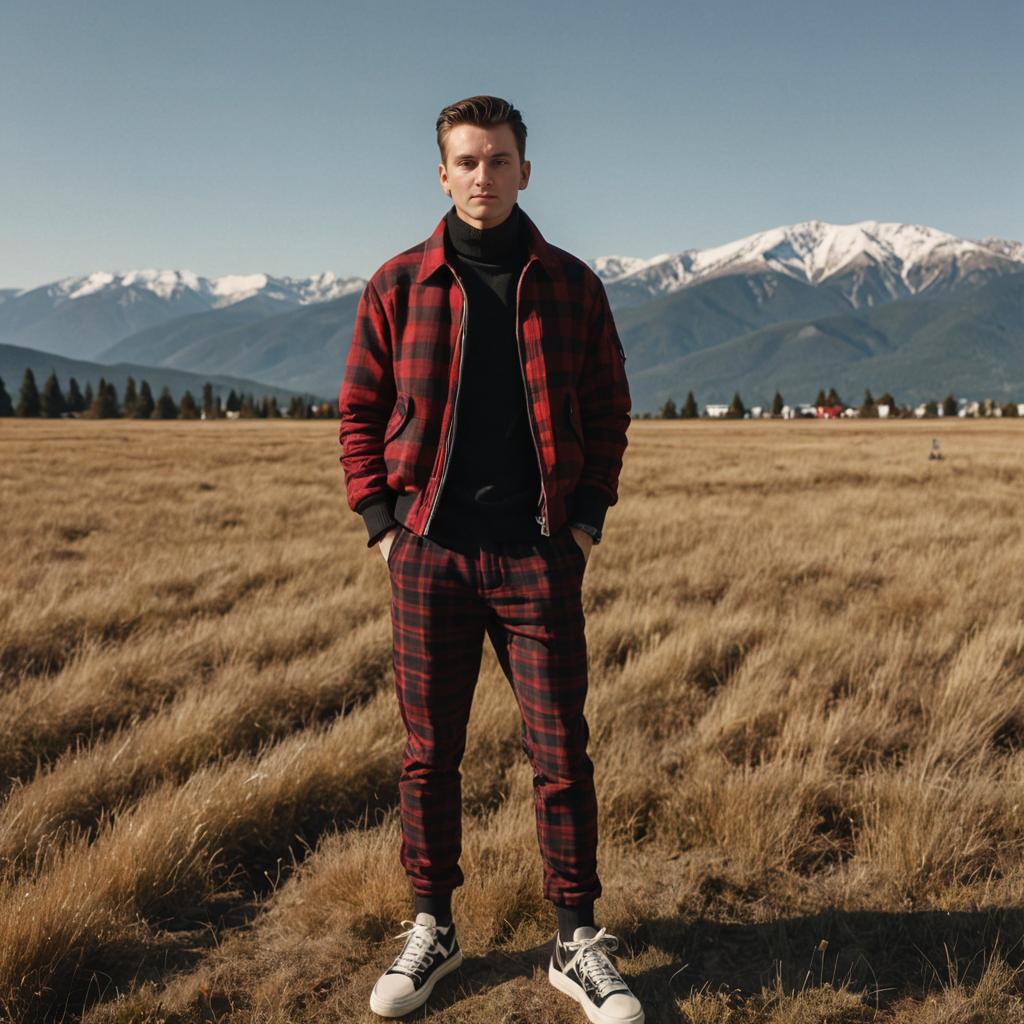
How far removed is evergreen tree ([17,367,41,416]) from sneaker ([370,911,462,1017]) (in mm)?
111848

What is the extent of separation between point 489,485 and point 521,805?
1.76m

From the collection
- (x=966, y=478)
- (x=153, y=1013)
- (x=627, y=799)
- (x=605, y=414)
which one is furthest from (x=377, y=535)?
(x=966, y=478)

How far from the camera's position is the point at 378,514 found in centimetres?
254

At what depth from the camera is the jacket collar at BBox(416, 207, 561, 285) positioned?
2.37 metres

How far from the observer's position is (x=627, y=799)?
11.5 feet

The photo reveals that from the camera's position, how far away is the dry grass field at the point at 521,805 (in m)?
2.50

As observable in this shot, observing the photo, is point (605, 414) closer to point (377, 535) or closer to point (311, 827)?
point (377, 535)

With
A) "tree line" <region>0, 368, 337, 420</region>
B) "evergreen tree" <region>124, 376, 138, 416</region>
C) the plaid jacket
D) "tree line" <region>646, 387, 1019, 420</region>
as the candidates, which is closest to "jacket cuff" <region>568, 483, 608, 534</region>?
the plaid jacket

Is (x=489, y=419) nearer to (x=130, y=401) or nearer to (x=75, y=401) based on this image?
(x=130, y=401)

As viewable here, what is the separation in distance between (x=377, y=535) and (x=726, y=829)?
1.96 meters

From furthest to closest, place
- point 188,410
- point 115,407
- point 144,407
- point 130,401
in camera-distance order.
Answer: point 130,401 < point 115,407 < point 188,410 < point 144,407

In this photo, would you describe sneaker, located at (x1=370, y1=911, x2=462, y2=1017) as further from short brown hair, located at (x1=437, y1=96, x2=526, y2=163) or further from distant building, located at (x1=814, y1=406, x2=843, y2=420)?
distant building, located at (x1=814, y1=406, x2=843, y2=420)

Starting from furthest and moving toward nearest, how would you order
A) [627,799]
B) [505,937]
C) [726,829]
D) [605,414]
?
[627,799], [726,829], [505,937], [605,414]

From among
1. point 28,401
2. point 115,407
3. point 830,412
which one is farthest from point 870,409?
point 28,401
